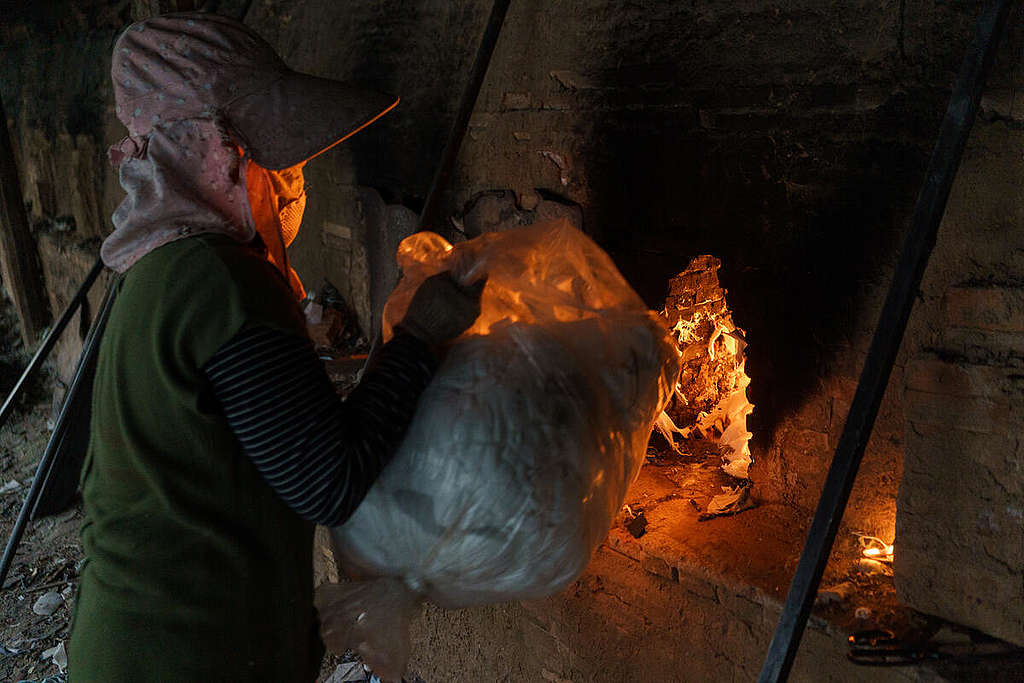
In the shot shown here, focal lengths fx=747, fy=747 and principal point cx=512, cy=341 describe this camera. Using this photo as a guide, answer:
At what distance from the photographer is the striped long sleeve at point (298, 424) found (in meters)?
0.97

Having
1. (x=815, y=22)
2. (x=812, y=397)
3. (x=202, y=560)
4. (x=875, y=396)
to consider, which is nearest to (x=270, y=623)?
(x=202, y=560)

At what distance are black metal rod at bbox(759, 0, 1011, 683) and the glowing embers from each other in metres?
0.87

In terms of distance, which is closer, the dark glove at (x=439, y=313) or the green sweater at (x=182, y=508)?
the green sweater at (x=182, y=508)

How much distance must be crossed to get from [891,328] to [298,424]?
0.90 m

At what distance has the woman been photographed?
0.99 metres

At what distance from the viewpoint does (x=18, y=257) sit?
16.7 feet

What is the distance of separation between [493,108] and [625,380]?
143cm

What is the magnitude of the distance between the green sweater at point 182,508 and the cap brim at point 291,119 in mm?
196

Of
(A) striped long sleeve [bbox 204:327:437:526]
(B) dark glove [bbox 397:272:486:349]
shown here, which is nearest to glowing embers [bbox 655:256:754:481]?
(B) dark glove [bbox 397:272:486:349]

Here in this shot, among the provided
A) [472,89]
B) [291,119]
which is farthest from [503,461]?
[472,89]

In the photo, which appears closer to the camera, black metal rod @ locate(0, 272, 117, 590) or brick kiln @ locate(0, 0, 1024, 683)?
brick kiln @ locate(0, 0, 1024, 683)

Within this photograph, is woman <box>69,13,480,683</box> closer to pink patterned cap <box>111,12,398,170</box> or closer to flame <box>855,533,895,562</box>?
pink patterned cap <box>111,12,398,170</box>

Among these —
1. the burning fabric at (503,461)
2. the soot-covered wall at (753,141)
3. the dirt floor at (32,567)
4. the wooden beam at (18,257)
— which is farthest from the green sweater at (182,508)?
the wooden beam at (18,257)

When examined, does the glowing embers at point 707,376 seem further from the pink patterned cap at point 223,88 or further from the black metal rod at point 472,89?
the pink patterned cap at point 223,88
